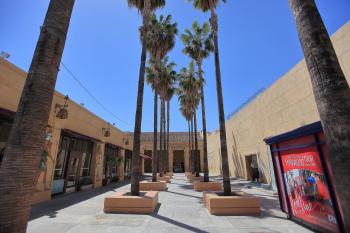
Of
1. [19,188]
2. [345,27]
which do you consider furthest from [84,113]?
[345,27]

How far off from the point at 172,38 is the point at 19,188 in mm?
20349

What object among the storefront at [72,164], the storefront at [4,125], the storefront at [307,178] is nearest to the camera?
the storefront at [307,178]

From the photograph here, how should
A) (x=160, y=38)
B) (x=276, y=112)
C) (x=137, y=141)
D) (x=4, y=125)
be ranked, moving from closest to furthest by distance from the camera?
1. (x=4, y=125)
2. (x=137, y=141)
3. (x=276, y=112)
4. (x=160, y=38)

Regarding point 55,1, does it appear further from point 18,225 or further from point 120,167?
point 120,167

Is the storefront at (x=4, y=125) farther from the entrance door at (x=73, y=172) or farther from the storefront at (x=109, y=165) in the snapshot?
the storefront at (x=109, y=165)

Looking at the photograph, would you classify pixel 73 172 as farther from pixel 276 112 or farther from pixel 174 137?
pixel 174 137

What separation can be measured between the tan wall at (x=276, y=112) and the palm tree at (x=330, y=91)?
8043mm

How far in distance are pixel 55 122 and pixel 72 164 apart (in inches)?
150

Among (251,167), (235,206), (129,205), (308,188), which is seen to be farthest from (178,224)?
(251,167)

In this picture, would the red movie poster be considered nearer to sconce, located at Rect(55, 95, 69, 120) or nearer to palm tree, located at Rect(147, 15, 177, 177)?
sconce, located at Rect(55, 95, 69, 120)

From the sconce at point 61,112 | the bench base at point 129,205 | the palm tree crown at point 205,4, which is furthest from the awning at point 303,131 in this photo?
the sconce at point 61,112

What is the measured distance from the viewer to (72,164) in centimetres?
1407

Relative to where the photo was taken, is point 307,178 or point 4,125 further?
point 4,125

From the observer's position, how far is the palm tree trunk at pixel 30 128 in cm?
266
